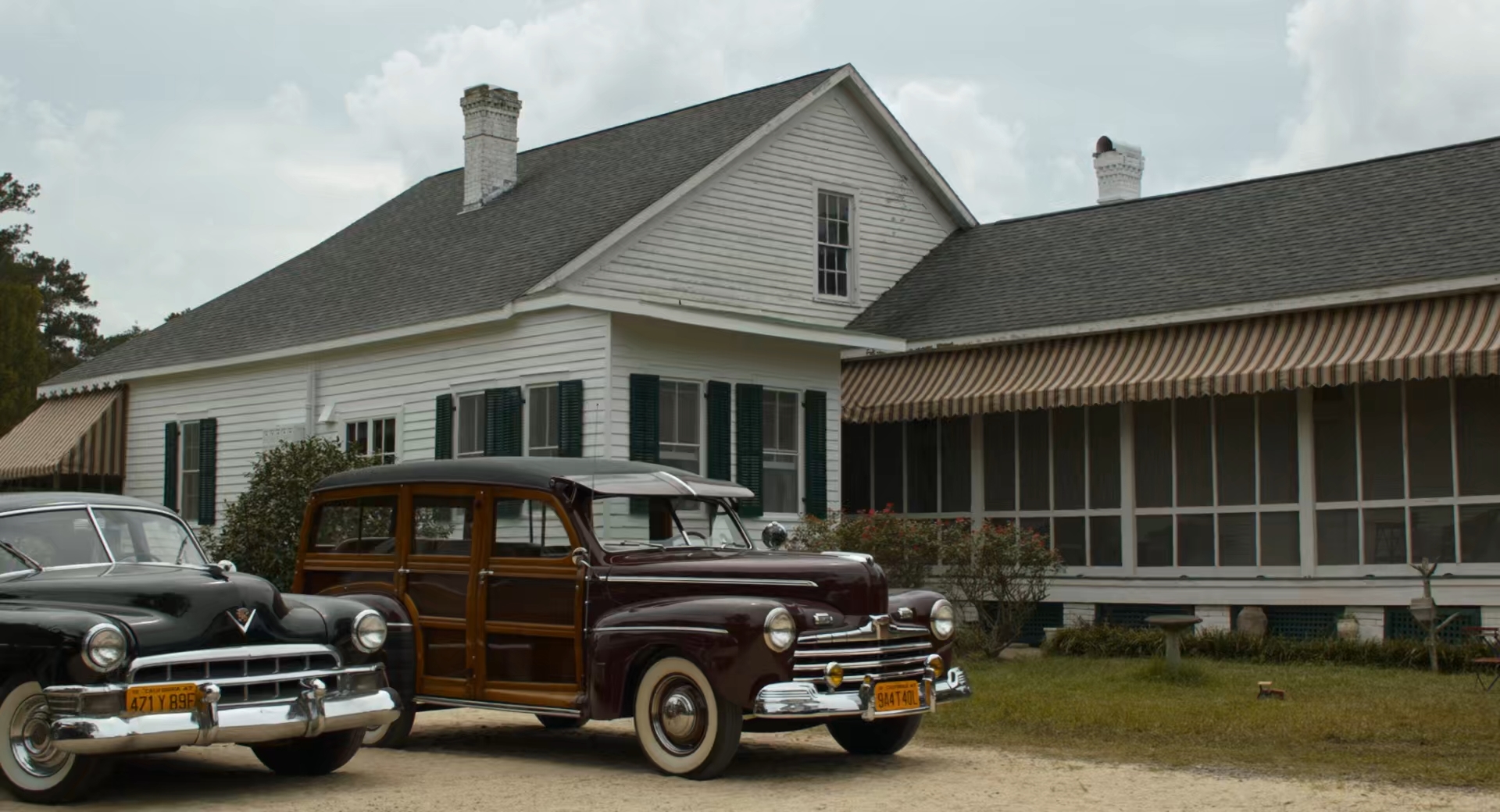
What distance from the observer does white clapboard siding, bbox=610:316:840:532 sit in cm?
1730

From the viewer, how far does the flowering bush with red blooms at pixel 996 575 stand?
56.0 feet

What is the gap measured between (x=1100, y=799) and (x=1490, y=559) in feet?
30.6

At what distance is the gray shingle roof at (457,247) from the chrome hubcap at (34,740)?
10.2 meters

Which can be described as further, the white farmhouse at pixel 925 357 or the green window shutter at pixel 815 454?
the green window shutter at pixel 815 454

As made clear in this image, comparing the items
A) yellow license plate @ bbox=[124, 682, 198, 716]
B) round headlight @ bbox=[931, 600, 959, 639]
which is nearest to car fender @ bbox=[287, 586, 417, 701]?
yellow license plate @ bbox=[124, 682, 198, 716]

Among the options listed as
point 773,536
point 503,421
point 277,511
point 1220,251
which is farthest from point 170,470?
point 773,536

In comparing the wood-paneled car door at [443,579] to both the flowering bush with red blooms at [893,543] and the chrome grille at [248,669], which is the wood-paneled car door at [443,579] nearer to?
the chrome grille at [248,669]

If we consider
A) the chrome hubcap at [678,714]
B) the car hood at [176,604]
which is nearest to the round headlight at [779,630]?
the chrome hubcap at [678,714]

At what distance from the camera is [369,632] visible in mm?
9406

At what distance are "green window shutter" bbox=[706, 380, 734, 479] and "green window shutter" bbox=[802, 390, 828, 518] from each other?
1.30 metres

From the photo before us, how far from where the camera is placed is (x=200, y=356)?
23203 millimetres

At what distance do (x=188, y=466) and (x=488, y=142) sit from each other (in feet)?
20.6

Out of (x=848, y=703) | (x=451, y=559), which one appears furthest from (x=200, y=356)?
(x=848, y=703)

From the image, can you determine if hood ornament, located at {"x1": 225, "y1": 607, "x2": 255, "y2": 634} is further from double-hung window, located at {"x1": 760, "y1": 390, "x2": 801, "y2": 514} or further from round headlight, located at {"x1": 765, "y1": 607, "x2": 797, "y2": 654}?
double-hung window, located at {"x1": 760, "y1": 390, "x2": 801, "y2": 514}
